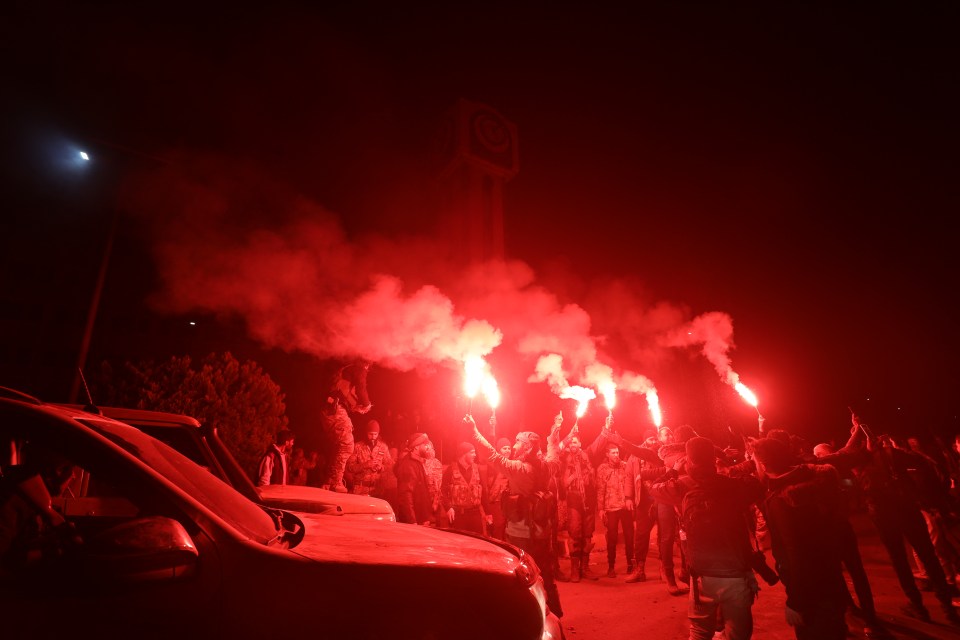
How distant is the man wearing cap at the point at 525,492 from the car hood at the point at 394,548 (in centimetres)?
345

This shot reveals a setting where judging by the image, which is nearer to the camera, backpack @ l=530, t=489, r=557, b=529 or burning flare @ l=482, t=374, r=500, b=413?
backpack @ l=530, t=489, r=557, b=529

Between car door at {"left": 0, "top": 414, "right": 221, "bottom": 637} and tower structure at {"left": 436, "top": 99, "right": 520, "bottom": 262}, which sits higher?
tower structure at {"left": 436, "top": 99, "right": 520, "bottom": 262}

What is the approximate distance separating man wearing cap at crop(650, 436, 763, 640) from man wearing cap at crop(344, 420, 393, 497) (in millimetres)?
7154

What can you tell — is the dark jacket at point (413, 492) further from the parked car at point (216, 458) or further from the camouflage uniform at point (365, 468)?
the parked car at point (216, 458)

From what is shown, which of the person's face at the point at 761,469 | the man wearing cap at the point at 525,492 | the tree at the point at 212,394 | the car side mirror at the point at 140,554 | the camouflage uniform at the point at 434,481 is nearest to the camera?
the car side mirror at the point at 140,554

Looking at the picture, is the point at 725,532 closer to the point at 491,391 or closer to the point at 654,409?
the point at 491,391

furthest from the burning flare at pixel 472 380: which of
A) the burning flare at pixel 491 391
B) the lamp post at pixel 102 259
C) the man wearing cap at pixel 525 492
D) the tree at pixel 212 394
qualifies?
the tree at pixel 212 394

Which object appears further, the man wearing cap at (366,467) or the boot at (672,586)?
the man wearing cap at (366,467)

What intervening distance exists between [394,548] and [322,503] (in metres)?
2.83

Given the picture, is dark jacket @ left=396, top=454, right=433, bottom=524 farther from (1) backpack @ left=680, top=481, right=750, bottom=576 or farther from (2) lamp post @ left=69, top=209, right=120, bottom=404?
(1) backpack @ left=680, top=481, right=750, bottom=576

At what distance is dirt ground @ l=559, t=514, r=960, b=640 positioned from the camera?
5.70m

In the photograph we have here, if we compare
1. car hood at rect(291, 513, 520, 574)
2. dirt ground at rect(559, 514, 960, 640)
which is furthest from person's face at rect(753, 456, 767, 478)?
car hood at rect(291, 513, 520, 574)

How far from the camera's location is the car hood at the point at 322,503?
184 inches

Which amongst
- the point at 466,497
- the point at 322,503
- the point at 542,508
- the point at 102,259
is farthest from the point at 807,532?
the point at 102,259
